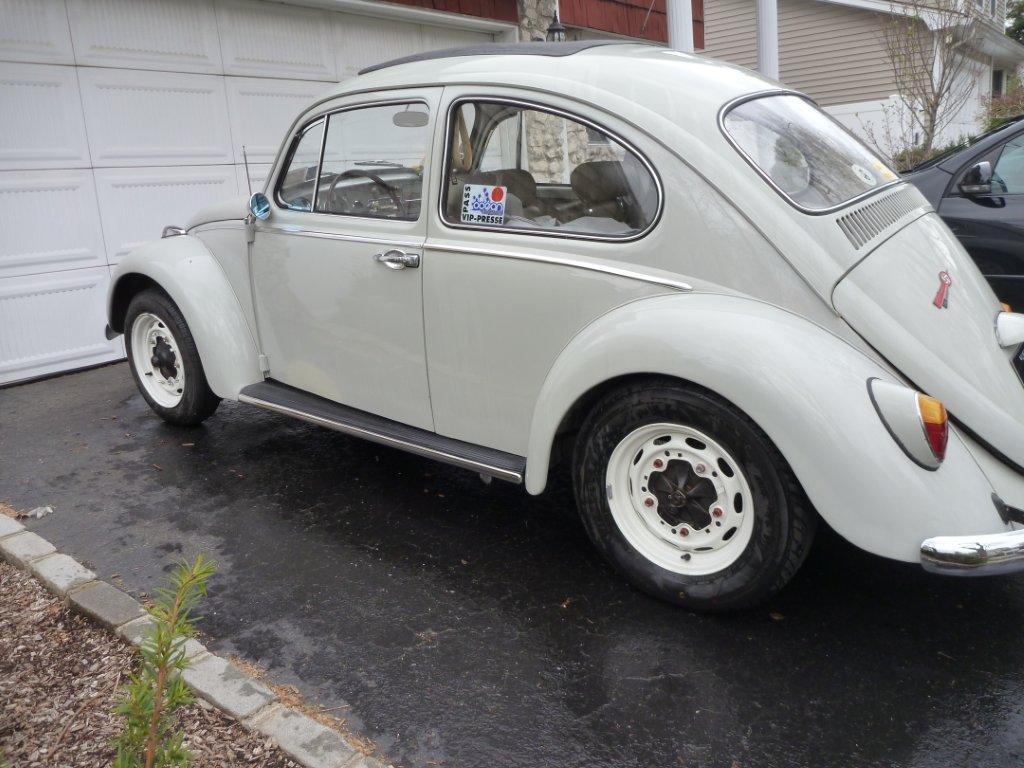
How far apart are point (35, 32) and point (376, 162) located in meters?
4.01

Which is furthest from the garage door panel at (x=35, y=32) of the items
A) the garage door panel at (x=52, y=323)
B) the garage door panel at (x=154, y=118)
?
the garage door panel at (x=52, y=323)

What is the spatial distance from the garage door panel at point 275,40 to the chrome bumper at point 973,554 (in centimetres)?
703

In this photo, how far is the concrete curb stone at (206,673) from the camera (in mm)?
2441

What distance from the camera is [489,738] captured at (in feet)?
8.25

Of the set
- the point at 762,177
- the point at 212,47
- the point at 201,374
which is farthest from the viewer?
the point at 212,47

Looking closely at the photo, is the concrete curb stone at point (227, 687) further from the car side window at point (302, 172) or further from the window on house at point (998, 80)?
the window on house at point (998, 80)

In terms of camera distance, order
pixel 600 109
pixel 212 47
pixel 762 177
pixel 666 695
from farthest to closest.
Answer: pixel 212 47
pixel 600 109
pixel 762 177
pixel 666 695

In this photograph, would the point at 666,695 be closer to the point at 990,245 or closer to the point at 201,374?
the point at 201,374

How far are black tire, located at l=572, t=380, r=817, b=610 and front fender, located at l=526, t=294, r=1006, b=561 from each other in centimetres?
9

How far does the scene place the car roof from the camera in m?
3.12

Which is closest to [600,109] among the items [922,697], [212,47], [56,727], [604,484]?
Answer: [604,484]

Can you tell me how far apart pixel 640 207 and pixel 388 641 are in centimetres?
181

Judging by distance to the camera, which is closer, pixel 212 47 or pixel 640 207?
pixel 640 207

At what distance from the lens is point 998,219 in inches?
208
